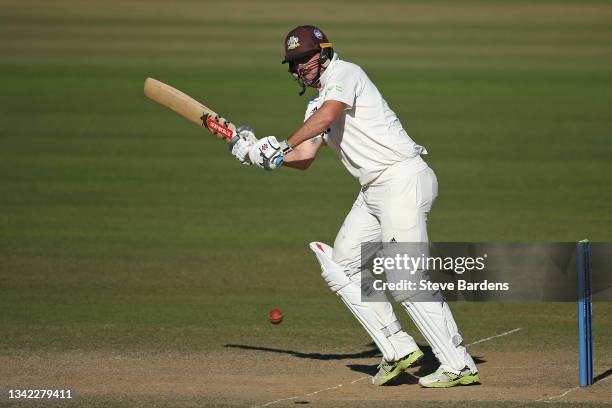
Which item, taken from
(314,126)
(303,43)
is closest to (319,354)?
(314,126)

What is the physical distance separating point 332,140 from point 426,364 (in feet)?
5.43

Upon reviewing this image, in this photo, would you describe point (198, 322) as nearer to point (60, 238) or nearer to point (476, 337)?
point (476, 337)

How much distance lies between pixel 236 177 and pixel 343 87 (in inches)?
352

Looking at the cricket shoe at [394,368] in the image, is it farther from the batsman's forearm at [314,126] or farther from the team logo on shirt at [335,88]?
the team logo on shirt at [335,88]

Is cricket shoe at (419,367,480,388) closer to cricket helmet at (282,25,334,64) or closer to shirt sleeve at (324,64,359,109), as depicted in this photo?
shirt sleeve at (324,64,359,109)

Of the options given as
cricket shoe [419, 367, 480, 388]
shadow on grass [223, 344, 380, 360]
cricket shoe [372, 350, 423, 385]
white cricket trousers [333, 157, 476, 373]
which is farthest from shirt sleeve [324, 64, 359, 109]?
shadow on grass [223, 344, 380, 360]

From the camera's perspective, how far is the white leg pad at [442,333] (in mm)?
7066

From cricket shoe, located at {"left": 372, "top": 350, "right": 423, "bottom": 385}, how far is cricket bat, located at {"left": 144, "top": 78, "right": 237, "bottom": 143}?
1.75 m

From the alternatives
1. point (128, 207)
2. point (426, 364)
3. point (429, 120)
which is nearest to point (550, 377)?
point (426, 364)

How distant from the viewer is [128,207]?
45.7 feet

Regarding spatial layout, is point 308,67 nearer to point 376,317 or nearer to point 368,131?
point 368,131

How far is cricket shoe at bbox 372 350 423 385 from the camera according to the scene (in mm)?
7234

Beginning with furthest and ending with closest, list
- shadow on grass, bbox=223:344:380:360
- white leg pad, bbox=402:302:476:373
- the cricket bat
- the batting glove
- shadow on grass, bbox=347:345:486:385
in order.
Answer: shadow on grass, bbox=223:344:380:360
the cricket bat
shadow on grass, bbox=347:345:486:385
the batting glove
white leg pad, bbox=402:302:476:373

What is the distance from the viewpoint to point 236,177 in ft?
52.2
